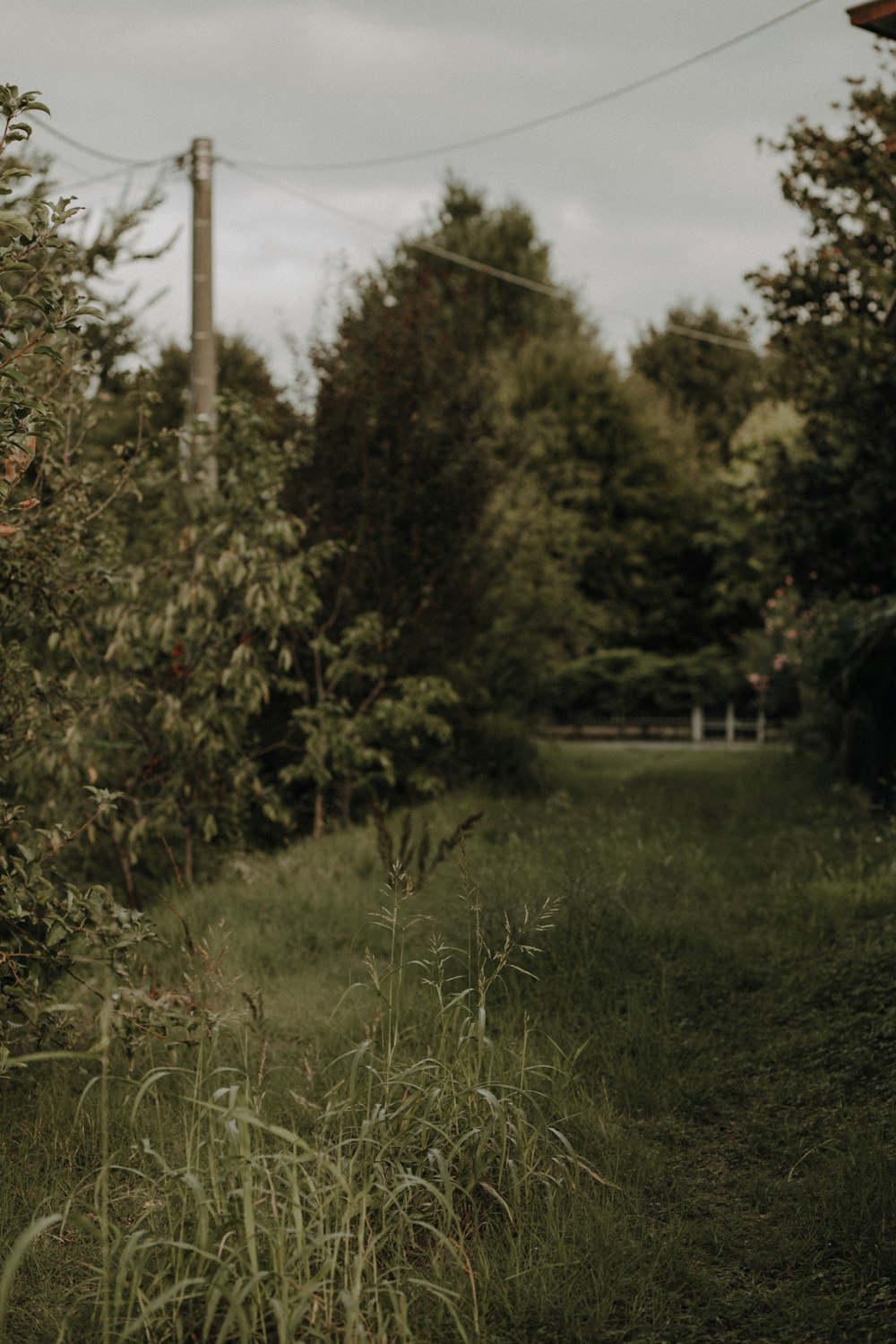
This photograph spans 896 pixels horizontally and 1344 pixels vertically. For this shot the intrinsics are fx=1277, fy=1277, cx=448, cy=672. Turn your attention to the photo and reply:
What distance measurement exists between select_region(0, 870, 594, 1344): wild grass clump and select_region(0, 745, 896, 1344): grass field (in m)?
0.02

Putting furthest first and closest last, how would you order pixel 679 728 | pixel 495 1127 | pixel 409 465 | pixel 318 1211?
pixel 679 728 → pixel 409 465 → pixel 495 1127 → pixel 318 1211

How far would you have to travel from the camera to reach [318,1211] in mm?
3082

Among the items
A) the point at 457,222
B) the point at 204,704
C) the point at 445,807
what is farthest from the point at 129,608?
the point at 457,222

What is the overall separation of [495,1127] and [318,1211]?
697mm

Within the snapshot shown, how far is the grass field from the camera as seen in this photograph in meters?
2.97

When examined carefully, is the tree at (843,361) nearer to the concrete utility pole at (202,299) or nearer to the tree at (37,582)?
the concrete utility pole at (202,299)

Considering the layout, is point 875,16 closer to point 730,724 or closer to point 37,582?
point 37,582

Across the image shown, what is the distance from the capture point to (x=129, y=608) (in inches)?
289

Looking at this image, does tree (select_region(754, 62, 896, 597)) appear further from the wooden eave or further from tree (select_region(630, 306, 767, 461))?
tree (select_region(630, 306, 767, 461))

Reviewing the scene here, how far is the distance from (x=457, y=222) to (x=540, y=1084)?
37829mm

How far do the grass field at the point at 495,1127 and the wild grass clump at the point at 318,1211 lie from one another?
2 centimetres

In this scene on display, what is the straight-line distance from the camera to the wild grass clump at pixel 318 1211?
8.98 feet

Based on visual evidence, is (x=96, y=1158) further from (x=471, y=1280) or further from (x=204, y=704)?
(x=204, y=704)

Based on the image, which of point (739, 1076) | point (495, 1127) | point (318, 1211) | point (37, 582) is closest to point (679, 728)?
point (739, 1076)
